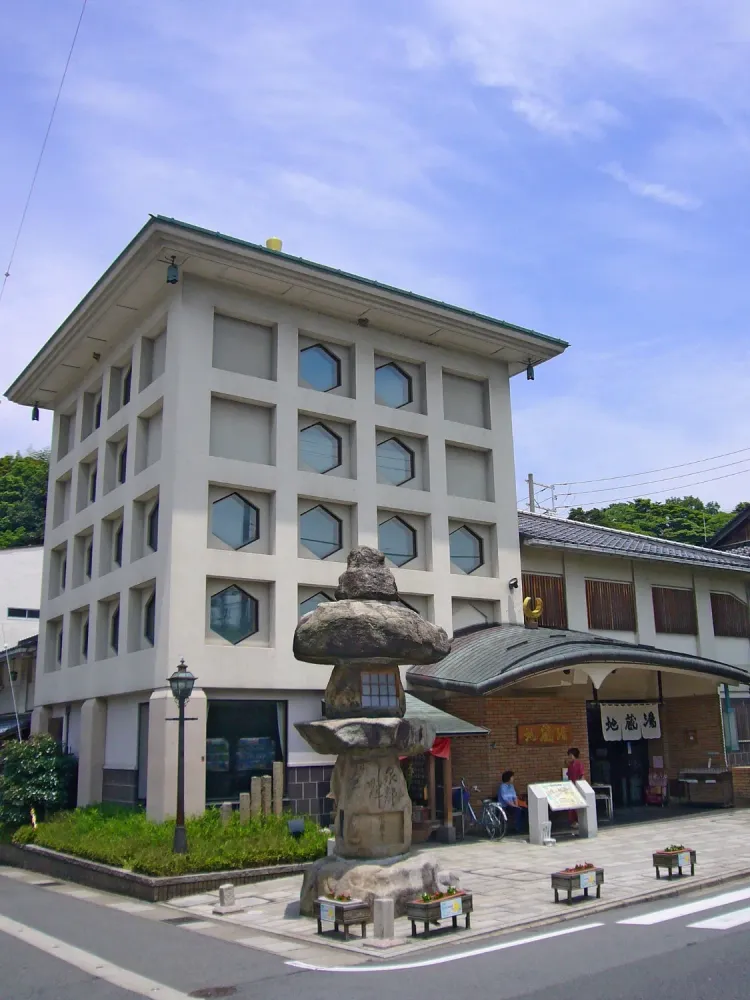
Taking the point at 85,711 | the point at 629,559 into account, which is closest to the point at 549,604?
the point at 629,559

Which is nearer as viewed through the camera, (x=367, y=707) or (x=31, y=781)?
(x=367, y=707)

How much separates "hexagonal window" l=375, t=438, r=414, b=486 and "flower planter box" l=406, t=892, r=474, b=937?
14123 mm

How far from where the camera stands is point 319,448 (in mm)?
23469

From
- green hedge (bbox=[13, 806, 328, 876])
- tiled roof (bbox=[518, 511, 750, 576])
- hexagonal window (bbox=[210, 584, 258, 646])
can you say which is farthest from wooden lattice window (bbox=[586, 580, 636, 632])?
green hedge (bbox=[13, 806, 328, 876])

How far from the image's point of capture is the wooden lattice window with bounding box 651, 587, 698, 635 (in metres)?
29.6

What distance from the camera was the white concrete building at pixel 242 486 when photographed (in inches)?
805

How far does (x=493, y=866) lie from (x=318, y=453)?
11.1 metres

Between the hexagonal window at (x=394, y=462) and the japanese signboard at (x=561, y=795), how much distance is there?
8806 millimetres

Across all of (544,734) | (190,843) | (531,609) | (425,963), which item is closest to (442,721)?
(544,734)

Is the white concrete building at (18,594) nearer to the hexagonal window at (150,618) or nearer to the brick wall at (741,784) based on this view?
the hexagonal window at (150,618)

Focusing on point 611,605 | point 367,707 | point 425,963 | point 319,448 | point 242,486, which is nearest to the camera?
point 425,963

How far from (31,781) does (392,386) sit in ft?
46.0

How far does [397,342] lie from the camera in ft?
82.7

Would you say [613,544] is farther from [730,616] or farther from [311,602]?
[311,602]
